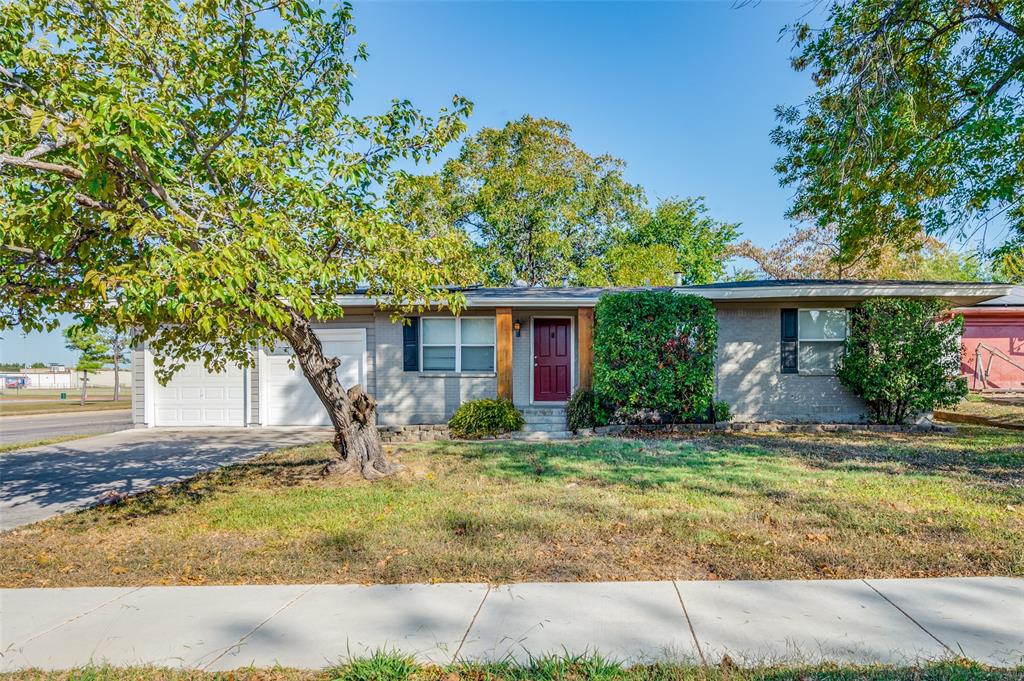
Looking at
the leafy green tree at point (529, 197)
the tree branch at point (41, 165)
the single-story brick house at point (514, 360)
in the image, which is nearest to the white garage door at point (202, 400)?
the single-story brick house at point (514, 360)

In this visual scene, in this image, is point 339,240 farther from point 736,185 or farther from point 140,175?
point 736,185

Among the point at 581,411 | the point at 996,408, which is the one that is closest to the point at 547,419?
the point at 581,411

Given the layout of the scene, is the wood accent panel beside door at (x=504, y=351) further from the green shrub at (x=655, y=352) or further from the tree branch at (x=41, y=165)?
the tree branch at (x=41, y=165)

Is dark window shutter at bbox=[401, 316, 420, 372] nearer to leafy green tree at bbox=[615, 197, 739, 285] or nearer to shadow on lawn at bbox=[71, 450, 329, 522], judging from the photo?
shadow on lawn at bbox=[71, 450, 329, 522]

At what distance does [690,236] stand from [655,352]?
19.0m

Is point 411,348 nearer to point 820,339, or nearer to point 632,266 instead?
point 820,339

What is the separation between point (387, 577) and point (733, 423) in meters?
8.89

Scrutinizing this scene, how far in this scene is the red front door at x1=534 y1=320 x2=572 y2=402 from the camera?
12.6 metres

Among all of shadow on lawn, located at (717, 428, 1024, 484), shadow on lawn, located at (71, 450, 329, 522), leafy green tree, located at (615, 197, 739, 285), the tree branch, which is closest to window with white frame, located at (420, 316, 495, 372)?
shadow on lawn, located at (71, 450, 329, 522)

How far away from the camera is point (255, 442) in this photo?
34.6 ft

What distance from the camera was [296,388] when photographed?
12625 millimetres

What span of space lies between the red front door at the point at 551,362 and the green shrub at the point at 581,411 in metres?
1.46

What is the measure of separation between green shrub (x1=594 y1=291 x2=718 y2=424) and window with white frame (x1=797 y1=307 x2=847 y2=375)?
287cm

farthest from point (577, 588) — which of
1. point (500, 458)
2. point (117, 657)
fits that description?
point (500, 458)
